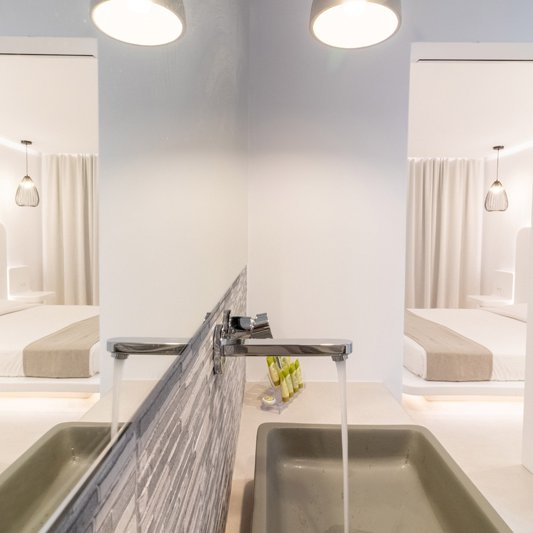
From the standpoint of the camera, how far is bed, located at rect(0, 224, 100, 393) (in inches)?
6.9

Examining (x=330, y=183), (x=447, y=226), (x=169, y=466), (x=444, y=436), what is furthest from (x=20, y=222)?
(x=447, y=226)

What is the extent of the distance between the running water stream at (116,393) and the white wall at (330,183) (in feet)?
4.44

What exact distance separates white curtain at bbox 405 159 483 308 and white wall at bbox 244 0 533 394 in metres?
3.55

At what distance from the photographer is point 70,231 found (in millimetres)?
283

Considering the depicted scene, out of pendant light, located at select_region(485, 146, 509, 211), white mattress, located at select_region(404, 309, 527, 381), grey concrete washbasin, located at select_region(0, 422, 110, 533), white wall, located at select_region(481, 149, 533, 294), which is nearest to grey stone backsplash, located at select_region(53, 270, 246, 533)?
grey concrete washbasin, located at select_region(0, 422, 110, 533)

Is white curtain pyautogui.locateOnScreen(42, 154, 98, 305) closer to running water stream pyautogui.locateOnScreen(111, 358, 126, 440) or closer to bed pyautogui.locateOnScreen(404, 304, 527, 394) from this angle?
running water stream pyautogui.locateOnScreen(111, 358, 126, 440)

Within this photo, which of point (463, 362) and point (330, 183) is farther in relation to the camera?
point (463, 362)

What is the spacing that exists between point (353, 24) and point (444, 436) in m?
1.55

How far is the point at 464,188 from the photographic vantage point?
4910 millimetres

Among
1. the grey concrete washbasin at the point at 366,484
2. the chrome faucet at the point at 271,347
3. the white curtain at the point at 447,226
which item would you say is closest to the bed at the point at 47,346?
the chrome faucet at the point at 271,347

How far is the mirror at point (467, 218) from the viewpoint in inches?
87.4

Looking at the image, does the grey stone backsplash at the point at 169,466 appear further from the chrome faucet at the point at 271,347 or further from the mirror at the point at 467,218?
the mirror at the point at 467,218

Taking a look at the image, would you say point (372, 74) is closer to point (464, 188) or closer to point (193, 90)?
point (193, 90)

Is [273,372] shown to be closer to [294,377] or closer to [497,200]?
[294,377]
